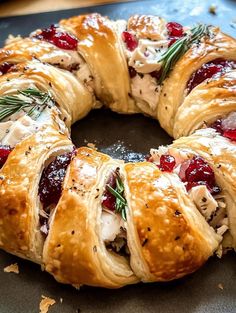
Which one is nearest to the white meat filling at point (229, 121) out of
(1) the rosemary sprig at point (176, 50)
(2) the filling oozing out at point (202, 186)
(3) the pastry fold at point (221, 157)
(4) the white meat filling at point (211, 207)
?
(3) the pastry fold at point (221, 157)

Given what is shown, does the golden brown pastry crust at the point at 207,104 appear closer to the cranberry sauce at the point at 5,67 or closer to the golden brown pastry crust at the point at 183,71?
the golden brown pastry crust at the point at 183,71

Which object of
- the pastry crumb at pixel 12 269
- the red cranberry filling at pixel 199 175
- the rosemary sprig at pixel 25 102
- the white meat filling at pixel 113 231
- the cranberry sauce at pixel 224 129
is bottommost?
the pastry crumb at pixel 12 269

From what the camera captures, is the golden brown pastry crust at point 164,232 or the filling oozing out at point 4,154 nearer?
the golden brown pastry crust at point 164,232

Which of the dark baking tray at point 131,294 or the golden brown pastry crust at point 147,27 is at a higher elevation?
the golden brown pastry crust at point 147,27

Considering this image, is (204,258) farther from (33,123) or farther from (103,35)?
(103,35)

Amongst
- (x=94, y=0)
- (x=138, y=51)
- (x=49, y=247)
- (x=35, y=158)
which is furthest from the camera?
(x=94, y=0)

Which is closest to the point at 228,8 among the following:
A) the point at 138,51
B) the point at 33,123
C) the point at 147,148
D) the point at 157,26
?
the point at 157,26

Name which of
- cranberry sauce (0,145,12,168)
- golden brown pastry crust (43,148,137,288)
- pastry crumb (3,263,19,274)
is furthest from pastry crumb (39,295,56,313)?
cranberry sauce (0,145,12,168)
